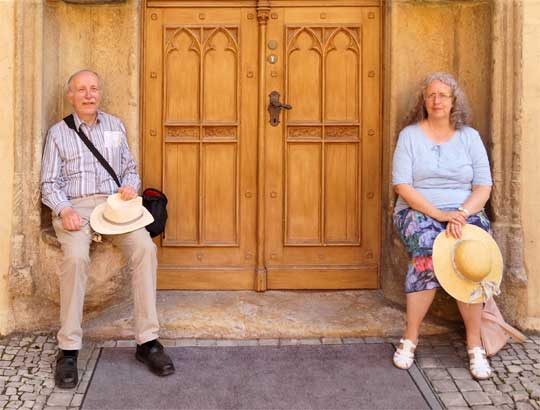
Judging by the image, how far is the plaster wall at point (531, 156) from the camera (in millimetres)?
4844

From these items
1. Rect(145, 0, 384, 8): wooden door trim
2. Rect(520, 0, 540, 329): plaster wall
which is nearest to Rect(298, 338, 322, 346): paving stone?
Rect(520, 0, 540, 329): plaster wall

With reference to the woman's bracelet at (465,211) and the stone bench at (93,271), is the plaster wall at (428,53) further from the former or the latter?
the stone bench at (93,271)

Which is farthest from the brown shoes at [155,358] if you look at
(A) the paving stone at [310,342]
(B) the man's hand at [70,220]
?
(A) the paving stone at [310,342]

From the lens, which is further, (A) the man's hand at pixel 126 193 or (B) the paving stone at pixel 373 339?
(B) the paving stone at pixel 373 339

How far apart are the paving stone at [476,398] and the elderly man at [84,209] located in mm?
1715

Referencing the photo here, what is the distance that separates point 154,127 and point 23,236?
1.26 meters

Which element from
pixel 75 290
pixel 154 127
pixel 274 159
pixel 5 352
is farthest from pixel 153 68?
pixel 5 352

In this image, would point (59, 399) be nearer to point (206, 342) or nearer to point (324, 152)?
point (206, 342)

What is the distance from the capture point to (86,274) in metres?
4.29

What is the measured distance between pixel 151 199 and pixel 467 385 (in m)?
2.34

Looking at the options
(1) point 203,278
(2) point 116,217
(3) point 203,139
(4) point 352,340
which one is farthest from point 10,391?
(3) point 203,139

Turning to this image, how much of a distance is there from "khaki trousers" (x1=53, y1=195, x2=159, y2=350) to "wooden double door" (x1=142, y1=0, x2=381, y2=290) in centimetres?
96

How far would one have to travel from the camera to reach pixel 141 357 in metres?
4.39

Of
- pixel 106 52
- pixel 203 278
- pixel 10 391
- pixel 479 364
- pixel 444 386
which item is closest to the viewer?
pixel 10 391
